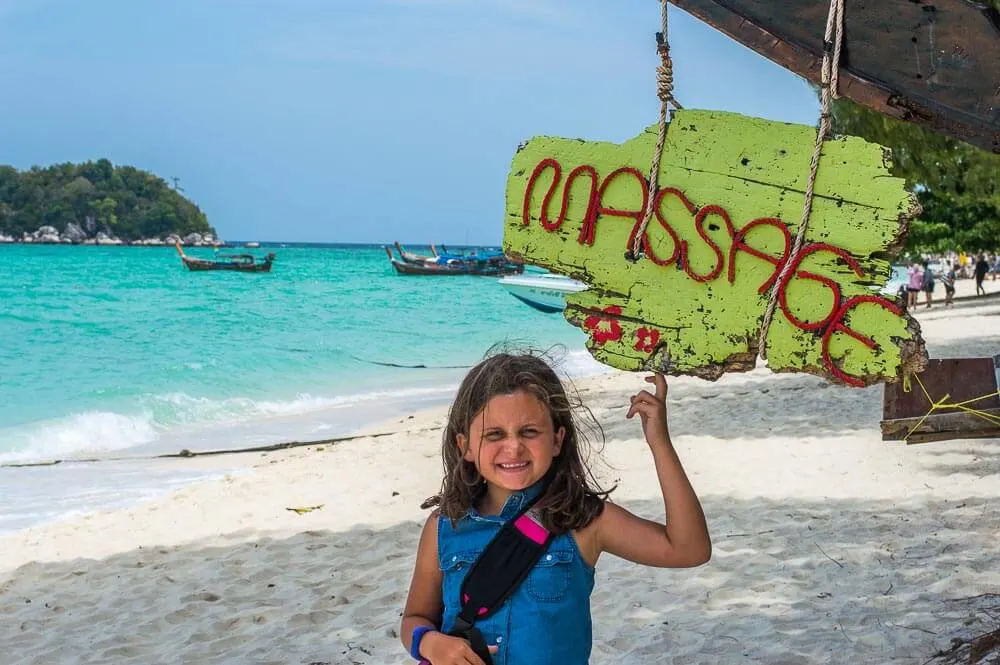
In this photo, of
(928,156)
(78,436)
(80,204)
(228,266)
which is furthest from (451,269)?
(80,204)

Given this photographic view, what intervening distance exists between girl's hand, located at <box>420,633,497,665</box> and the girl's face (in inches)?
11.4

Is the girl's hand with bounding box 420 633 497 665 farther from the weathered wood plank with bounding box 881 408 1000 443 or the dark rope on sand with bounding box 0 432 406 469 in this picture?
the dark rope on sand with bounding box 0 432 406 469

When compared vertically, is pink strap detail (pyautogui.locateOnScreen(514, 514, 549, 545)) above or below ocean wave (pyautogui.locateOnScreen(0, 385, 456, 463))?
above

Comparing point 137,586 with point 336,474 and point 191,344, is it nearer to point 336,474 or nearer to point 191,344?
point 336,474

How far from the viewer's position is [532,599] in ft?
5.78

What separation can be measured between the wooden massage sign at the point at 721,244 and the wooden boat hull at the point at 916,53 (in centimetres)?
18

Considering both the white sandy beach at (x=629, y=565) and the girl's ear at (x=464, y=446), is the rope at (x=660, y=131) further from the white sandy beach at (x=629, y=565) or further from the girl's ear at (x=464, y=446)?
the white sandy beach at (x=629, y=565)

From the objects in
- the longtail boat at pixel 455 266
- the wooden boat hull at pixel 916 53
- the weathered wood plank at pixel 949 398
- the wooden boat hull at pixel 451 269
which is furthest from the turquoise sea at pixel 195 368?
the wooden boat hull at pixel 451 269

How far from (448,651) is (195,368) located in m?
18.7

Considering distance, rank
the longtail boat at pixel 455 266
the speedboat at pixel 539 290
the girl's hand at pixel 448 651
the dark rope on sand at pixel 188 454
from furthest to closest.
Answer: the longtail boat at pixel 455 266 → the speedboat at pixel 539 290 → the dark rope on sand at pixel 188 454 → the girl's hand at pixel 448 651

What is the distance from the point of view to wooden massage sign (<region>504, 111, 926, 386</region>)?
164cm

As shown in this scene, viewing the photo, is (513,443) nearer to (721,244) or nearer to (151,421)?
(721,244)

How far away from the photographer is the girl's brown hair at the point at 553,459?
6.01 feet

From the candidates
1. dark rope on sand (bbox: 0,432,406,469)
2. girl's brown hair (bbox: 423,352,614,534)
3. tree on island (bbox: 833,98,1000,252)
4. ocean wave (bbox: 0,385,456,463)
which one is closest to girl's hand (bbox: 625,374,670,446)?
girl's brown hair (bbox: 423,352,614,534)
